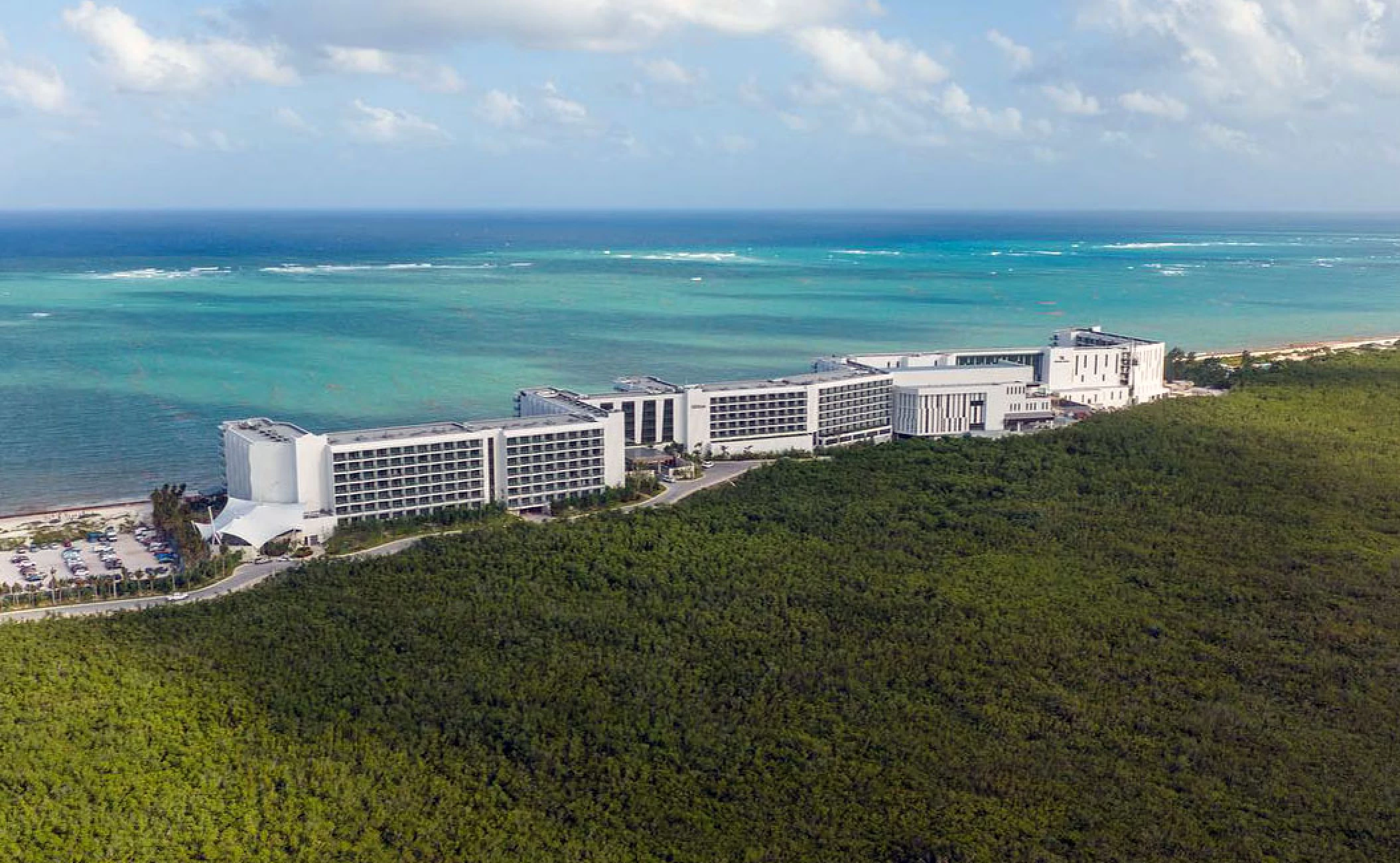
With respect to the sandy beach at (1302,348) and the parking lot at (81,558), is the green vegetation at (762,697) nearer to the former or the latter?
the parking lot at (81,558)

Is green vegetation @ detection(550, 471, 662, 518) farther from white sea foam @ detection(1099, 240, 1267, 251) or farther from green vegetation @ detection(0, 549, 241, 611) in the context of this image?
white sea foam @ detection(1099, 240, 1267, 251)

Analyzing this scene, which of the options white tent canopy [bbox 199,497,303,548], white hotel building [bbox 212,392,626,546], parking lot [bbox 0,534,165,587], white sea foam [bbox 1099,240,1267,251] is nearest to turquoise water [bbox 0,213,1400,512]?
parking lot [bbox 0,534,165,587]

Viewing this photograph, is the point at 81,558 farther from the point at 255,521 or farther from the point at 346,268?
the point at 346,268

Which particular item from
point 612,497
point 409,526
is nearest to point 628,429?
point 612,497

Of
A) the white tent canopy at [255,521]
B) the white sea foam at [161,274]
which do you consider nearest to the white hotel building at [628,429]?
the white tent canopy at [255,521]

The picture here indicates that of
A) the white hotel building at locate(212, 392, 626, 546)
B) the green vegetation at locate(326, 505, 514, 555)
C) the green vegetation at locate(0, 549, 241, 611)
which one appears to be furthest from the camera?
the white hotel building at locate(212, 392, 626, 546)
